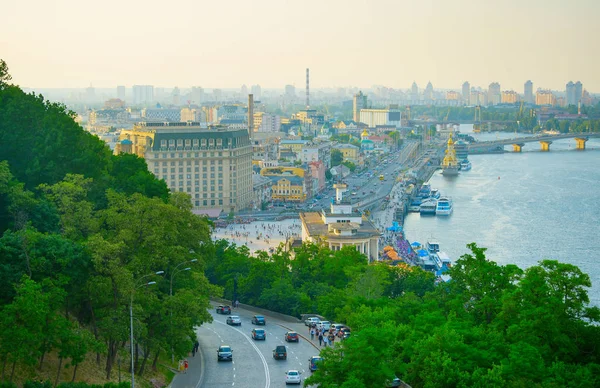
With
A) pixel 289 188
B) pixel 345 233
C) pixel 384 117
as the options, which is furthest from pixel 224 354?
pixel 384 117

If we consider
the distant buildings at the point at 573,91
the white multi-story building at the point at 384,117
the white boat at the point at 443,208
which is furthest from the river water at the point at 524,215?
the distant buildings at the point at 573,91

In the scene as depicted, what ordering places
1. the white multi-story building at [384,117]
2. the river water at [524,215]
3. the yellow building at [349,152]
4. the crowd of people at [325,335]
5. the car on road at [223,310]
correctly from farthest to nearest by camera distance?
the white multi-story building at [384,117] < the yellow building at [349,152] < the river water at [524,215] < the car on road at [223,310] < the crowd of people at [325,335]

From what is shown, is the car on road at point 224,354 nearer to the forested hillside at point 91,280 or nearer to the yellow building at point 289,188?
the forested hillside at point 91,280

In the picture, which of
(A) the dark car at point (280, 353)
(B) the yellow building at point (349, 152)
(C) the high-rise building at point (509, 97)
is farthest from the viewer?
(C) the high-rise building at point (509, 97)

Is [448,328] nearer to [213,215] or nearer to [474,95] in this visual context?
[213,215]

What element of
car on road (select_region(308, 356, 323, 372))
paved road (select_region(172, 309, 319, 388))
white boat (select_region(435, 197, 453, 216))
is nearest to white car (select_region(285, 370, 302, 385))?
paved road (select_region(172, 309, 319, 388))

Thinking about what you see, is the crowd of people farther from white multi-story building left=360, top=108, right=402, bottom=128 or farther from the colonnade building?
white multi-story building left=360, top=108, right=402, bottom=128
